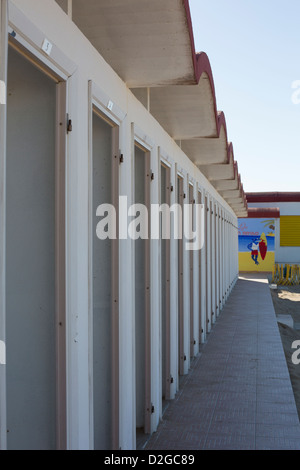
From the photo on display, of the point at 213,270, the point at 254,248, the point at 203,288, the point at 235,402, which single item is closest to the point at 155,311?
the point at 235,402

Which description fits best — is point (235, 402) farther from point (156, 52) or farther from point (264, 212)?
point (264, 212)

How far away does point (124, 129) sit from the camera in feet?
13.3

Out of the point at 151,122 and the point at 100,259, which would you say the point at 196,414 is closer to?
the point at 100,259

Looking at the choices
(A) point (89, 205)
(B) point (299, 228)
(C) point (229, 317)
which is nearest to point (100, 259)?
(A) point (89, 205)

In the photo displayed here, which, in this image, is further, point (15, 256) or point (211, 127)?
point (211, 127)

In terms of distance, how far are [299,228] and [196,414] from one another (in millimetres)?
24305

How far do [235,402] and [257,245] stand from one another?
23503mm

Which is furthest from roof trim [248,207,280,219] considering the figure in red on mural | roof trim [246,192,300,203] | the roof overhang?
the roof overhang

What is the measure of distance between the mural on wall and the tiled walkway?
19030 millimetres

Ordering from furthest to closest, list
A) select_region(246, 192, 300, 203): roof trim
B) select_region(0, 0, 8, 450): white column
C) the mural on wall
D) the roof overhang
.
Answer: select_region(246, 192, 300, 203): roof trim
the mural on wall
the roof overhang
select_region(0, 0, 8, 450): white column

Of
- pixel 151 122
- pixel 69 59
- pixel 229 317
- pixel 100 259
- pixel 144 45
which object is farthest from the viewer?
pixel 229 317

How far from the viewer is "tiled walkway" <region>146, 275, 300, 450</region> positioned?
15.5ft

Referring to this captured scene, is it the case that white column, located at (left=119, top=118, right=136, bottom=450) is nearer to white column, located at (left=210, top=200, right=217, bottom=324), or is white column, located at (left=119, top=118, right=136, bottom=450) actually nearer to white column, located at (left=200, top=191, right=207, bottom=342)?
white column, located at (left=200, top=191, right=207, bottom=342)

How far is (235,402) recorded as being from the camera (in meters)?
5.81
